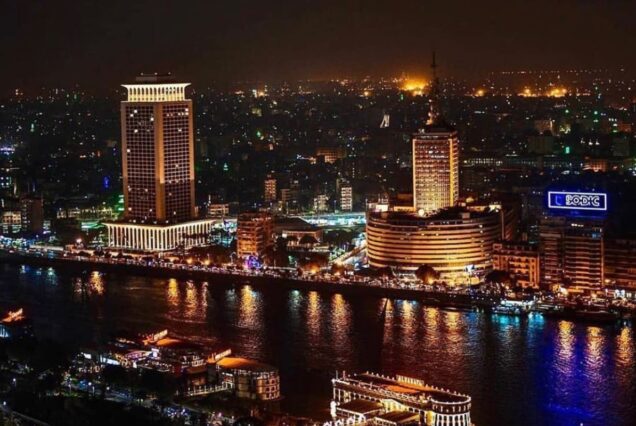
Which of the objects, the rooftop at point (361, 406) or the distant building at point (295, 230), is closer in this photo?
the rooftop at point (361, 406)

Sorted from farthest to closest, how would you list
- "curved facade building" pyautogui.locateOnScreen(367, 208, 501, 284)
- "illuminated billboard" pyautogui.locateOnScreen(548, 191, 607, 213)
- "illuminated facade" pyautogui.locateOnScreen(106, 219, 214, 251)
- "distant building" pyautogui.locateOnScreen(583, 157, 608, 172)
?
1. "distant building" pyautogui.locateOnScreen(583, 157, 608, 172)
2. "illuminated facade" pyautogui.locateOnScreen(106, 219, 214, 251)
3. "curved facade building" pyautogui.locateOnScreen(367, 208, 501, 284)
4. "illuminated billboard" pyautogui.locateOnScreen(548, 191, 607, 213)

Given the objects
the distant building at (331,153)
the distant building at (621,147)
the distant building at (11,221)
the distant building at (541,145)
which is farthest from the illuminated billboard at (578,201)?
the distant building at (331,153)

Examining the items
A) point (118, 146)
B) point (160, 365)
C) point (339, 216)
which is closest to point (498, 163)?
point (339, 216)

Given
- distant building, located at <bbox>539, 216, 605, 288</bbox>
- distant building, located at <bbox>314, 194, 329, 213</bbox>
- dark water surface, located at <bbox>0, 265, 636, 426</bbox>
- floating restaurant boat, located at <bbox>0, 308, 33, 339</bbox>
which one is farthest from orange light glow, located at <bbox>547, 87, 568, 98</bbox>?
floating restaurant boat, located at <bbox>0, 308, 33, 339</bbox>

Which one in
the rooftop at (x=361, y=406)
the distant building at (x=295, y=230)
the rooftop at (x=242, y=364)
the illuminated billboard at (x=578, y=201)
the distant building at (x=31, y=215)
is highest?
the illuminated billboard at (x=578, y=201)

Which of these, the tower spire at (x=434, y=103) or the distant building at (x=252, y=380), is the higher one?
the tower spire at (x=434, y=103)

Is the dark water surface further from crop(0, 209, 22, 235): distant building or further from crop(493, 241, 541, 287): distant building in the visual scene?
crop(0, 209, 22, 235): distant building

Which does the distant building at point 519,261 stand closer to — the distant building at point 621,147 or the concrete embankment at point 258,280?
the concrete embankment at point 258,280

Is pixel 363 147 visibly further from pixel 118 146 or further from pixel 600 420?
pixel 600 420
